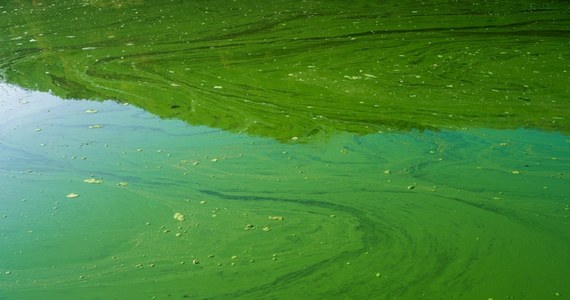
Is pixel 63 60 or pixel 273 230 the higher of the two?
pixel 63 60

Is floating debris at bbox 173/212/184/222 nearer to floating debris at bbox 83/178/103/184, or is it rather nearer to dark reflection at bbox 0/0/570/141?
floating debris at bbox 83/178/103/184

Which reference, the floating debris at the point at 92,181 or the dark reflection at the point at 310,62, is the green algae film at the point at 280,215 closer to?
the floating debris at the point at 92,181

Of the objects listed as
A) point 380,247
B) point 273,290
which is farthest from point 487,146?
point 273,290

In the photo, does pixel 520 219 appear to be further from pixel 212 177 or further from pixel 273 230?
pixel 212 177

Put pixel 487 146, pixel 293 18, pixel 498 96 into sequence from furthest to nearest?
pixel 293 18 → pixel 498 96 → pixel 487 146

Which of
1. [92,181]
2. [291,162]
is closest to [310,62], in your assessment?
[291,162]

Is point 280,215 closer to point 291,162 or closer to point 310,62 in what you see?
point 291,162

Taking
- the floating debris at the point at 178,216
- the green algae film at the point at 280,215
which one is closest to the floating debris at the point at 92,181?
the green algae film at the point at 280,215
